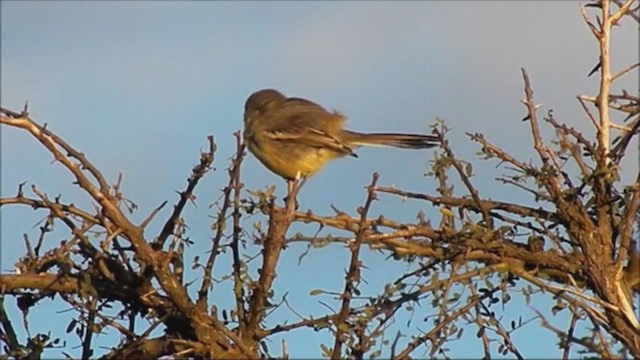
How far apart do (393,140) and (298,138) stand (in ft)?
2.24

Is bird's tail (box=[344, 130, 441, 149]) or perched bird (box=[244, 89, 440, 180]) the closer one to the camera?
bird's tail (box=[344, 130, 441, 149])

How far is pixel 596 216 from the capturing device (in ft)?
10.2

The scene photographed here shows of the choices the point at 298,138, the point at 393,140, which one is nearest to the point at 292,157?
the point at 298,138

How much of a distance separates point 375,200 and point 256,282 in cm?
37

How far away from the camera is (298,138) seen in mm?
5203

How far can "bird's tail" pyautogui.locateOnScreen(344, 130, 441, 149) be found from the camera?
4.19 m

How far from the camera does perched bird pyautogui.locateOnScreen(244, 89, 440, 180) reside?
16.8 feet

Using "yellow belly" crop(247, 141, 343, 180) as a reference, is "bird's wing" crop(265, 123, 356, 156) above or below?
above

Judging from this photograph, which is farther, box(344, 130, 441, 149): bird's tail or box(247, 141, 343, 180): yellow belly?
box(247, 141, 343, 180): yellow belly

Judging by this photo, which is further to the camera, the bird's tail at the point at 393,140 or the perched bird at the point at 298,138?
the perched bird at the point at 298,138

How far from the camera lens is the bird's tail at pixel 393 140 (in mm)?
4190

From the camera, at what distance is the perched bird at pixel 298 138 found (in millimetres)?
5117

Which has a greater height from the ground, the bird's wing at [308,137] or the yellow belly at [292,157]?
the bird's wing at [308,137]

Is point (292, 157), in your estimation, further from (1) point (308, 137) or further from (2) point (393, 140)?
(2) point (393, 140)
